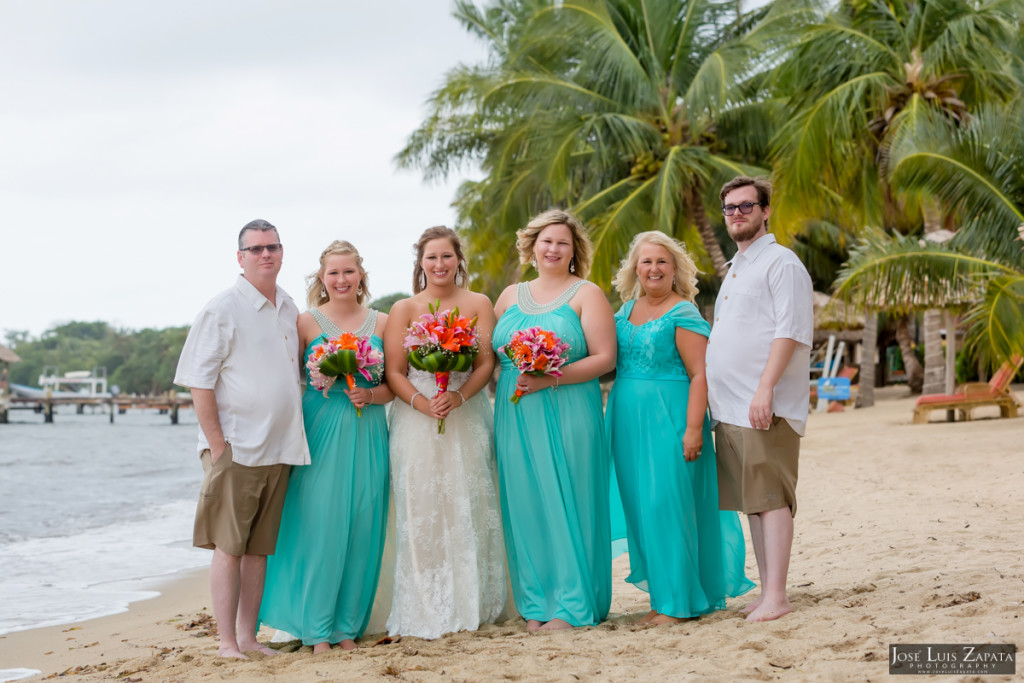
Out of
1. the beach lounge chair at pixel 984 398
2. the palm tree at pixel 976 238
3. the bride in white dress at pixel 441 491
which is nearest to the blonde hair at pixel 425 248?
the bride in white dress at pixel 441 491

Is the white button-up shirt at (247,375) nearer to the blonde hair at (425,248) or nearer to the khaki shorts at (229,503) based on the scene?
the khaki shorts at (229,503)

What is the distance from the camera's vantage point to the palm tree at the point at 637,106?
17.3 m

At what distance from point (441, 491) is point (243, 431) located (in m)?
1.14

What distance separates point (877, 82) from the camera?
15633 mm

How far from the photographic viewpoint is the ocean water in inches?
315

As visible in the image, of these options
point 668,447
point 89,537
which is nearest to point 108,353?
point 89,537

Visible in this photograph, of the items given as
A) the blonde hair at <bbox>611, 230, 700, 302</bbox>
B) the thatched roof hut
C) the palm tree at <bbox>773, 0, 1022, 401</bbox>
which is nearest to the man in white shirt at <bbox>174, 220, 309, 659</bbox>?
the blonde hair at <bbox>611, 230, 700, 302</bbox>

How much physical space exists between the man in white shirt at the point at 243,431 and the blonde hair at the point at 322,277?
18.3 inches

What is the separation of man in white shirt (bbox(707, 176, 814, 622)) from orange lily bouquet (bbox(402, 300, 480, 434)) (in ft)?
4.23

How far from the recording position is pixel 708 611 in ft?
16.0

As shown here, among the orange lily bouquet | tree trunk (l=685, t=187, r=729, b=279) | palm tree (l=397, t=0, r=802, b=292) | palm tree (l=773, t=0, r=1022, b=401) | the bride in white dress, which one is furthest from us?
tree trunk (l=685, t=187, r=729, b=279)

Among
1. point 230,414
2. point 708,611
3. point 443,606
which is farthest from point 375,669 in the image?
point 708,611

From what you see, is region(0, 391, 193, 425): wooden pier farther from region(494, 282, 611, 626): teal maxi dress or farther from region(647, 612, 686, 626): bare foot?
region(647, 612, 686, 626): bare foot

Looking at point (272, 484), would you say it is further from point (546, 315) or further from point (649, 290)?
point (649, 290)
